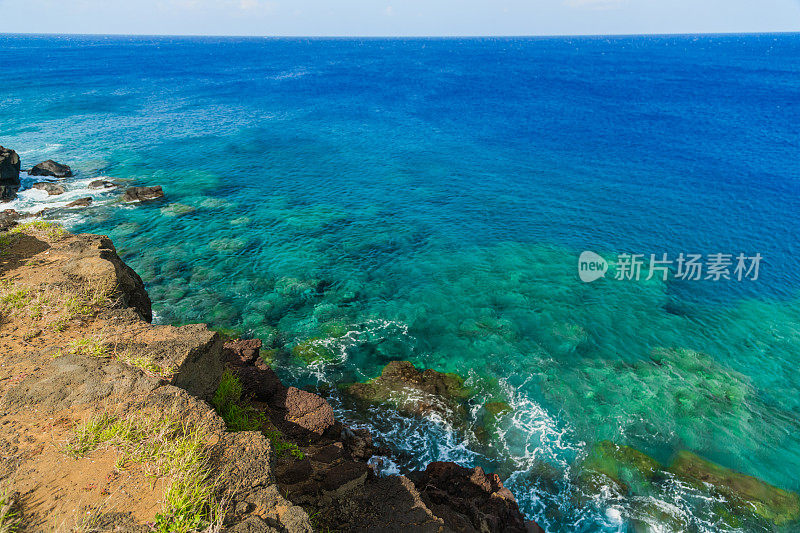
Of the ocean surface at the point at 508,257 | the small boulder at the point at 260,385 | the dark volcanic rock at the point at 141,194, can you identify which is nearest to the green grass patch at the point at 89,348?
the small boulder at the point at 260,385

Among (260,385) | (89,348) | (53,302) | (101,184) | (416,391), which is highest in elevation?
(53,302)

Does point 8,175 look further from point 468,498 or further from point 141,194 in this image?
A: point 468,498

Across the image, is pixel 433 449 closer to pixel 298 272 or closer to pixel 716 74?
pixel 298 272

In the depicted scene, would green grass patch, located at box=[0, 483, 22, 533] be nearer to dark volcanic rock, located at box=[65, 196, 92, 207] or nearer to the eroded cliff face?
the eroded cliff face

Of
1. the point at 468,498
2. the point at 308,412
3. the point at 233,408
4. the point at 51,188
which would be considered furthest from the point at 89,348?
the point at 51,188

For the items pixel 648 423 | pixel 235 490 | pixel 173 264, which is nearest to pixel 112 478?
pixel 235 490

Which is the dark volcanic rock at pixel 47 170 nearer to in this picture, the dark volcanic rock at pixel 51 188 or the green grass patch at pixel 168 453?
the dark volcanic rock at pixel 51 188
